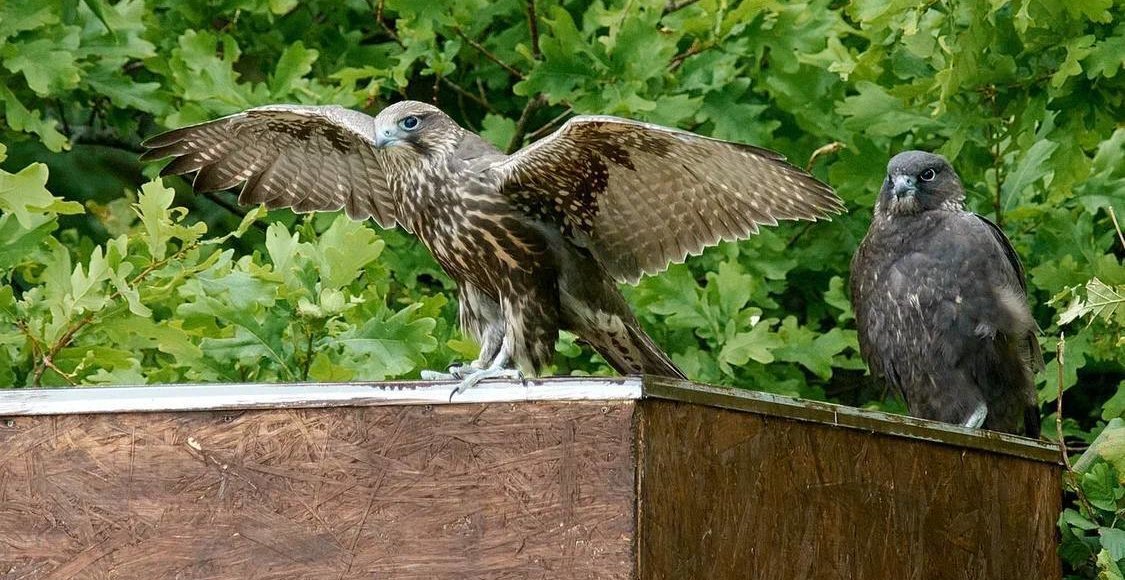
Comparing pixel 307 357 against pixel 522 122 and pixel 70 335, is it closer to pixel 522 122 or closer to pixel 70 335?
pixel 70 335

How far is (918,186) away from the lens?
4.01 m

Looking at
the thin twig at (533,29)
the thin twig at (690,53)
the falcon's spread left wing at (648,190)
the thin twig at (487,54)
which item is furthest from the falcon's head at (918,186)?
the thin twig at (487,54)

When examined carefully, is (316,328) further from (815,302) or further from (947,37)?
(815,302)

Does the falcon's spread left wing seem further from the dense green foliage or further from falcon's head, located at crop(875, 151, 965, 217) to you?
falcon's head, located at crop(875, 151, 965, 217)

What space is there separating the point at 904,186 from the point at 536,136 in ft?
4.11

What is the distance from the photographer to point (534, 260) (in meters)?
3.13

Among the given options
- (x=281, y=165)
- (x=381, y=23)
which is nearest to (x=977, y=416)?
(x=281, y=165)

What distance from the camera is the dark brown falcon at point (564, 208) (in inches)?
118

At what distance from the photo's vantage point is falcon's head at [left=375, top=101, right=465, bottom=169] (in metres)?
3.16

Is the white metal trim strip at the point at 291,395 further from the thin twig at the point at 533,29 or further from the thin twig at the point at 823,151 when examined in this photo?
the thin twig at the point at 533,29

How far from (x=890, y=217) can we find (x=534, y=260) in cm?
131

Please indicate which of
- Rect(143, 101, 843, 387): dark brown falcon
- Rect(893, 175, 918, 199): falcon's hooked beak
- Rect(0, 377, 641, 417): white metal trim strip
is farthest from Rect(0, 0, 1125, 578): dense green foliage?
Rect(0, 377, 641, 417): white metal trim strip

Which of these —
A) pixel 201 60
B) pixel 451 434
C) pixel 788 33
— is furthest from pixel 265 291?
pixel 788 33

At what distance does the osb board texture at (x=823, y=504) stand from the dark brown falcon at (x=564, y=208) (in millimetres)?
587
